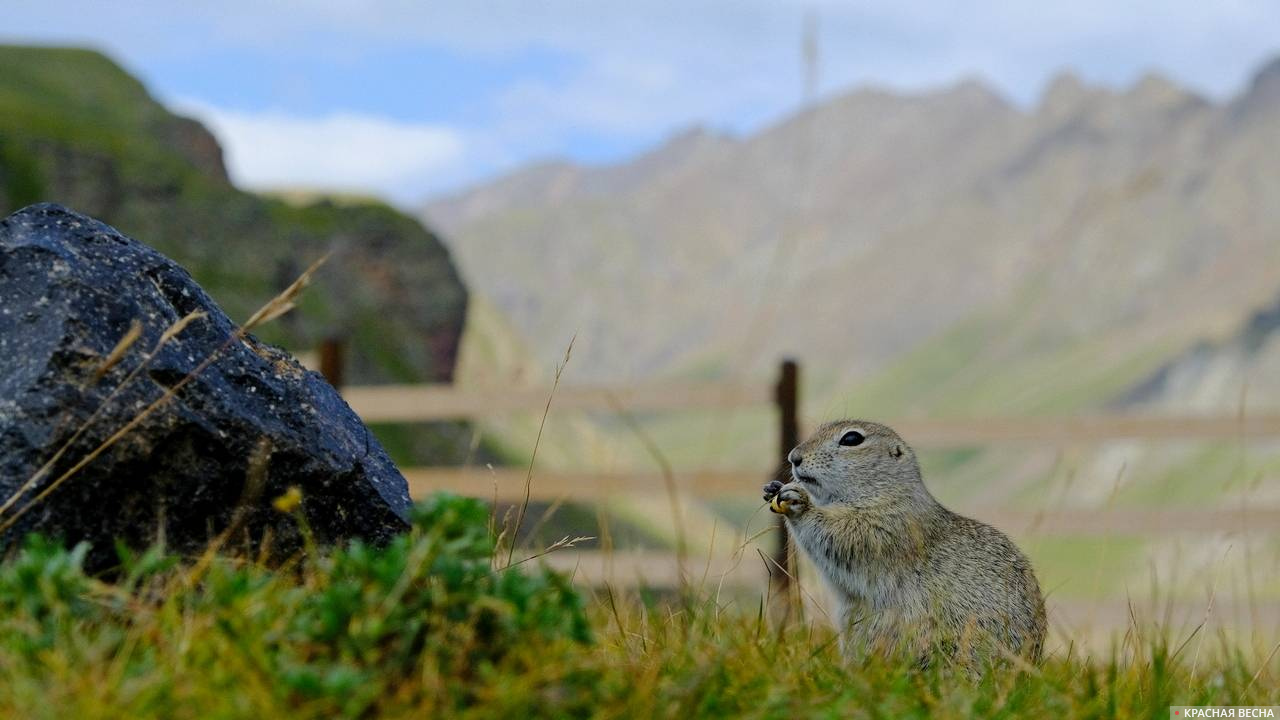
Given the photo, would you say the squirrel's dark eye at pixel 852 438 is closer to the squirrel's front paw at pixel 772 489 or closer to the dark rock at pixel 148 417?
the squirrel's front paw at pixel 772 489

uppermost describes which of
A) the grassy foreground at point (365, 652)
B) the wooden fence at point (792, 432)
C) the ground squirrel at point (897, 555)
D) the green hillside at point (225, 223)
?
the green hillside at point (225, 223)

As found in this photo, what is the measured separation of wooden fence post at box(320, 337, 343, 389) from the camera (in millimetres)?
9945

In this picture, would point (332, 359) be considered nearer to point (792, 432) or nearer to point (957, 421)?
point (792, 432)

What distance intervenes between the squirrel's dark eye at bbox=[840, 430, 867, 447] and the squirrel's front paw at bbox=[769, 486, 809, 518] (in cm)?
24

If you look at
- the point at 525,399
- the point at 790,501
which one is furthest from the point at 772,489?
the point at 525,399

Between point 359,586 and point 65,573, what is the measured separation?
60 cm

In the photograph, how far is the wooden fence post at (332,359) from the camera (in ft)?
32.6

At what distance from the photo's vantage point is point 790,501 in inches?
148

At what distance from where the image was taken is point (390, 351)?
188ft

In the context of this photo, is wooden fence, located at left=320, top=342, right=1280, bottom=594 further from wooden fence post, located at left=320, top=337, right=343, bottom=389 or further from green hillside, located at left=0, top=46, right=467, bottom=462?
green hillside, located at left=0, top=46, right=467, bottom=462

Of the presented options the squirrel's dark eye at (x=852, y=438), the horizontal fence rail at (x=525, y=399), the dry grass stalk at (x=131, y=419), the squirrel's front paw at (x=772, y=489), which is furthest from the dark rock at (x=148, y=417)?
the horizontal fence rail at (x=525, y=399)

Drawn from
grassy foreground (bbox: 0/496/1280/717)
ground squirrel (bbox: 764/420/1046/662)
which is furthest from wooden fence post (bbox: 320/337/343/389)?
grassy foreground (bbox: 0/496/1280/717)

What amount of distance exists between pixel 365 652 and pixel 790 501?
1810 millimetres

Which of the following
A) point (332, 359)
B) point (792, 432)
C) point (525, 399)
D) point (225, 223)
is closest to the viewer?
point (792, 432)
